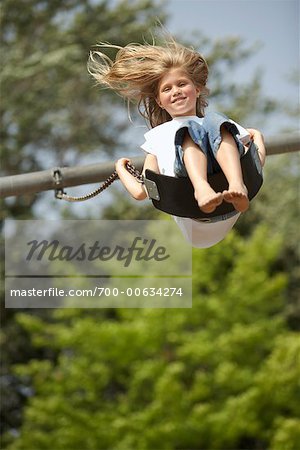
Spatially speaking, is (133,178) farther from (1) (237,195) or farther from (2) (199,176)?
(1) (237,195)

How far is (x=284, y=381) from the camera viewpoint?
18.1m

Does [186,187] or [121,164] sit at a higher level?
[121,164]

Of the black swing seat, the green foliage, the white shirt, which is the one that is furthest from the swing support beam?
the green foliage

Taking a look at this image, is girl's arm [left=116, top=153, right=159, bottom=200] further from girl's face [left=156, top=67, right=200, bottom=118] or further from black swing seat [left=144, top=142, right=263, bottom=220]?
girl's face [left=156, top=67, right=200, bottom=118]

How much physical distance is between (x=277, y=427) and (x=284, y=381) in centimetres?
86

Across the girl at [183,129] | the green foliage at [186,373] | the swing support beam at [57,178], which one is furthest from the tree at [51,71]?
the girl at [183,129]

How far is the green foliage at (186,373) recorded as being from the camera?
1798cm

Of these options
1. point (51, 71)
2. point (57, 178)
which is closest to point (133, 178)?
point (57, 178)

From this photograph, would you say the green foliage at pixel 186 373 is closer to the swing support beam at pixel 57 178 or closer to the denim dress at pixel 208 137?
the swing support beam at pixel 57 178

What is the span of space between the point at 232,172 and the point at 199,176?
0.10 m

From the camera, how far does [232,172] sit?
3414 mm

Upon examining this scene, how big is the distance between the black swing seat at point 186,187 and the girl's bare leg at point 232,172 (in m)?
0.07

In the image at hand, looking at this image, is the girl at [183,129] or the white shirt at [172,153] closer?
the girl at [183,129]

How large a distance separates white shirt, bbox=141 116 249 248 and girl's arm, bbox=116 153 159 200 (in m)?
0.02
